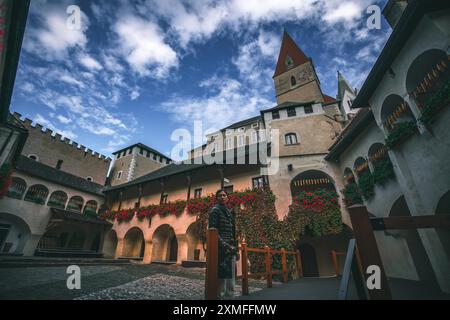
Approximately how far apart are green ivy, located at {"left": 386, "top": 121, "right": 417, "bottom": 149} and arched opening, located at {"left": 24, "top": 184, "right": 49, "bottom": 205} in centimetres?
2320

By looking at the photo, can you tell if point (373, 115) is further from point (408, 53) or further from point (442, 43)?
point (442, 43)

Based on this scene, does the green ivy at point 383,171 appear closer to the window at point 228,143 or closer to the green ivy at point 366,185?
the green ivy at point 366,185

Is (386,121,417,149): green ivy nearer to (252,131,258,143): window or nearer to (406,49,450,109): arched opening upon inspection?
(406,49,450,109): arched opening

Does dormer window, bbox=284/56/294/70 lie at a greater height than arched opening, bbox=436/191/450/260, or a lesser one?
greater

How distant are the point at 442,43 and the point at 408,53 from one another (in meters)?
1.06

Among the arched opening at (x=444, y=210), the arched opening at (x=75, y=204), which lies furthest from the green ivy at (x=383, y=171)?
the arched opening at (x=75, y=204)

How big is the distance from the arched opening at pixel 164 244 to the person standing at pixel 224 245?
1275 cm

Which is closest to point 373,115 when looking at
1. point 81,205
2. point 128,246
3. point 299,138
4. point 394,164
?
point 394,164

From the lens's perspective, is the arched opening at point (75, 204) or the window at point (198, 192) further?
the arched opening at point (75, 204)

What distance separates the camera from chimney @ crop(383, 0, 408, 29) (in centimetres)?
1053

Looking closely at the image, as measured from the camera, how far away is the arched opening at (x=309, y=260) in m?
13.9

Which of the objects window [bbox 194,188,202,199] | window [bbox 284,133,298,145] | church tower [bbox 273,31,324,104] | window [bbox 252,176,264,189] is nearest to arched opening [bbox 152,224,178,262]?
window [bbox 194,188,202,199]

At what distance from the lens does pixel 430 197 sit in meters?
6.15

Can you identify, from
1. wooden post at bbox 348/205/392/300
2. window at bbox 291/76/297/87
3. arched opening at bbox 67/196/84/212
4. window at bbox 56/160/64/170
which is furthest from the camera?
window at bbox 291/76/297/87
